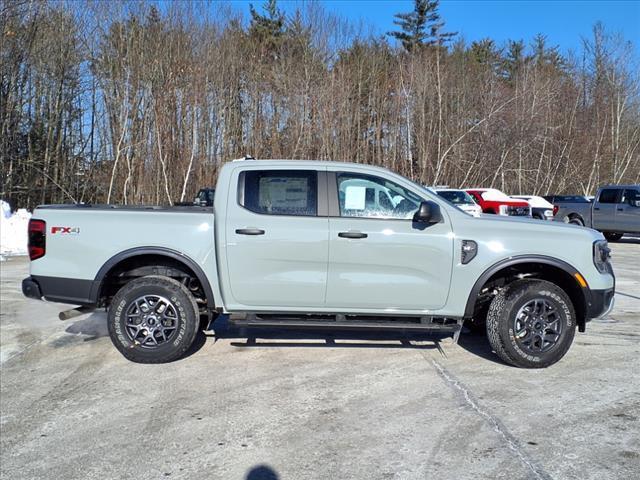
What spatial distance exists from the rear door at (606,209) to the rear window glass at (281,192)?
53.9 ft

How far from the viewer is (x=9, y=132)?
886 inches

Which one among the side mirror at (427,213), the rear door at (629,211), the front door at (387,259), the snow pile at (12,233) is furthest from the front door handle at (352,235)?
the rear door at (629,211)

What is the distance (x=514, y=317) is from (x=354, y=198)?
1.83 meters

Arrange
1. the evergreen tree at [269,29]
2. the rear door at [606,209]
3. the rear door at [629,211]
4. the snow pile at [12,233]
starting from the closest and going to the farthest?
the snow pile at [12,233], the rear door at [629,211], the rear door at [606,209], the evergreen tree at [269,29]

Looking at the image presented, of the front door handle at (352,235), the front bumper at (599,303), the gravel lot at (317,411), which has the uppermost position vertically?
the front door handle at (352,235)

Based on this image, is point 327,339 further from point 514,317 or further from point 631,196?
point 631,196

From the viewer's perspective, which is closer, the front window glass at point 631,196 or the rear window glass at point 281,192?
the rear window glass at point 281,192

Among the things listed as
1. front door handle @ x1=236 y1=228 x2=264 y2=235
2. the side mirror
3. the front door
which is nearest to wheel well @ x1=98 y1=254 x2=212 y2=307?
front door handle @ x1=236 y1=228 x2=264 y2=235

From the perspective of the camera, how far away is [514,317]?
4727 mm

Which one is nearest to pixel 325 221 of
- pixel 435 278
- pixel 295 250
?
pixel 295 250

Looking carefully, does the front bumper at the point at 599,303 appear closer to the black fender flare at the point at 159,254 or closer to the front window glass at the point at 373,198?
the front window glass at the point at 373,198

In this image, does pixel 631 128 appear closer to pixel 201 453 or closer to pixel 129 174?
pixel 129 174

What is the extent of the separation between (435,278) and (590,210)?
651 inches

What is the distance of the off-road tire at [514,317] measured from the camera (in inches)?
186
